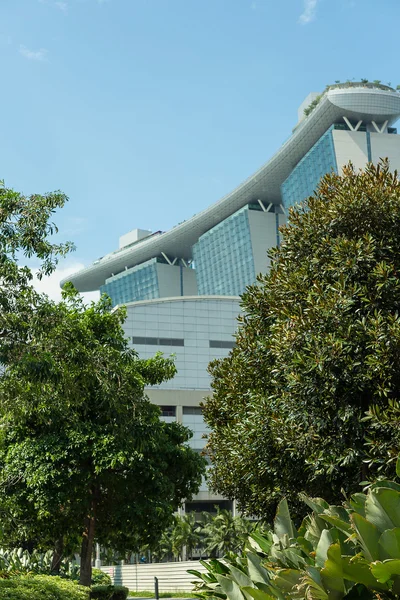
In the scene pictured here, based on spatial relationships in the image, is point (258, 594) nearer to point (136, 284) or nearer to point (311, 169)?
point (311, 169)

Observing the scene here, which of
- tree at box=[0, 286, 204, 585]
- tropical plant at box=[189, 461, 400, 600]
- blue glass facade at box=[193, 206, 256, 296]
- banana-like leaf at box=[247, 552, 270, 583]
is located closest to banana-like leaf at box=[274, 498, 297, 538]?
tropical plant at box=[189, 461, 400, 600]

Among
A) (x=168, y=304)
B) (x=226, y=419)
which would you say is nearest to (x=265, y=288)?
(x=226, y=419)

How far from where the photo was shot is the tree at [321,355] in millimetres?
11961

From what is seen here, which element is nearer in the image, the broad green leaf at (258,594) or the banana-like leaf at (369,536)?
the banana-like leaf at (369,536)

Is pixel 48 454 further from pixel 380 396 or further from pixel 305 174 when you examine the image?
pixel 305 174

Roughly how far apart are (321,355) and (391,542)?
267 inches

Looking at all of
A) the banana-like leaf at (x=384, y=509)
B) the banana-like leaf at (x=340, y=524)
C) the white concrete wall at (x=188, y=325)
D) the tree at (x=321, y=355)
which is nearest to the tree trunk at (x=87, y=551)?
the tree at (x=321, y=355)

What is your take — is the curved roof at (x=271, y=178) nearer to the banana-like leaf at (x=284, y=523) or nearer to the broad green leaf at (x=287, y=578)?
the banana-like leaf at (x=284, y=523)

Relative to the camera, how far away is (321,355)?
11.9 metres

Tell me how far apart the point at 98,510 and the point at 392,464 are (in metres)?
16.3

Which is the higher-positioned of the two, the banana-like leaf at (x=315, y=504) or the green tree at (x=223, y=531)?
the green tree at (x=223, y=531)

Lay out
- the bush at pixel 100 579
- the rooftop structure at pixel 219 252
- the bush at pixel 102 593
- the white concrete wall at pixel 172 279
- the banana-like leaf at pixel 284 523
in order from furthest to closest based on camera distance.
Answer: the white concrete wall at pixel 172 279 < the rooftop structure at pixel 219 252 < the bush at pixel 100 579 < the bush at pixel 102 593 < the banana-like leaf at pixel 284 523

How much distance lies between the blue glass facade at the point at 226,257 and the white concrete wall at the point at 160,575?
78432 mm

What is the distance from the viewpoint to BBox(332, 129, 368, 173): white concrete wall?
107500 millimetres
